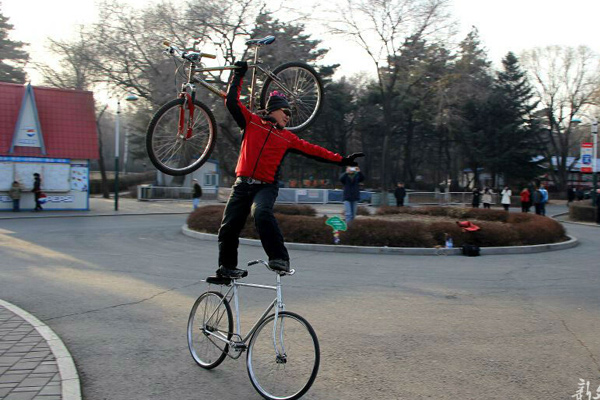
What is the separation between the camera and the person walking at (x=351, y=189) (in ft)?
51.3

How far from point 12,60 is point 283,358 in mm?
56709

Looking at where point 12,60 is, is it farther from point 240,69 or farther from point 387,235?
point 240,69

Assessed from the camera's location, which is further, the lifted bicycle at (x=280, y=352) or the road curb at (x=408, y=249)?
the road curb at (x=408, y=249)

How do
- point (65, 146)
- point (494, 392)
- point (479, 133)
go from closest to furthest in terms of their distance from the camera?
point (494, 392) < point (65, 146) < point (479, 133)

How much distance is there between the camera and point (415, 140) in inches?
2468

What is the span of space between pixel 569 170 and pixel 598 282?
62.6 metres

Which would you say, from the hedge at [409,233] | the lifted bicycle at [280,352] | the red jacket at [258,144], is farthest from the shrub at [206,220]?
the lifted bicycle at [280,352]

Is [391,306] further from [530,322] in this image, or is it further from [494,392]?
[494,392]

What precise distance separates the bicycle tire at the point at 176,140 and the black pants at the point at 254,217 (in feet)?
5.93

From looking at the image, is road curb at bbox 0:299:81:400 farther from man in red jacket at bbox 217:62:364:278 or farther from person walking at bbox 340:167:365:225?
person walking at bbox 340:167:365:225

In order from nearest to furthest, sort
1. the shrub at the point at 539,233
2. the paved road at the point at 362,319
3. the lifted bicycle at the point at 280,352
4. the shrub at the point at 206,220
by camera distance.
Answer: the lifted bicycle at the point at 280,352 → the paved road at the point at 362,319 → the shrub at the point at 539,233 → the shrub at the point at 206,220

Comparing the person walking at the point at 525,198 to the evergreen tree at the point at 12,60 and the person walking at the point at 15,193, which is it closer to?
the person walking at the point at 15,193

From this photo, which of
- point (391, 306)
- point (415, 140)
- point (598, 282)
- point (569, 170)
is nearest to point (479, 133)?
point (415, 140)

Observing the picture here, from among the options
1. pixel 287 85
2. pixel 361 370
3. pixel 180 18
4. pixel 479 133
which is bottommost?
pixel 361 370
